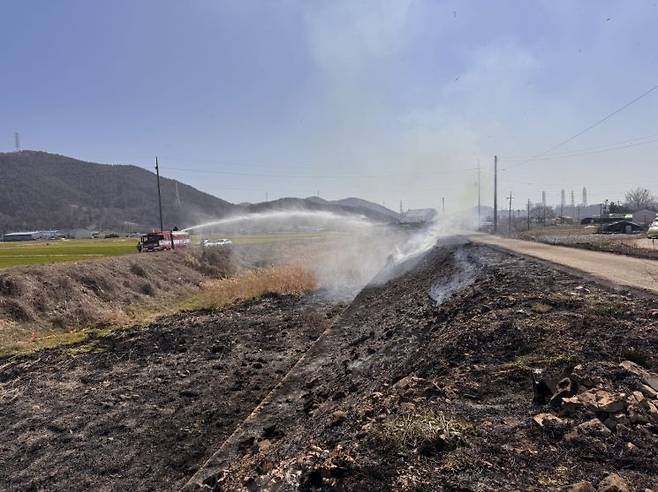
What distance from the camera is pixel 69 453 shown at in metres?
10.8

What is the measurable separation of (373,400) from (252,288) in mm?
25611

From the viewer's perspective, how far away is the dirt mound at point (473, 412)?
15.8 ft

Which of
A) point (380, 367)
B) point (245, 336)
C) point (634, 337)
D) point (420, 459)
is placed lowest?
point (245, 336)

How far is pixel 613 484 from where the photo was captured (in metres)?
4.14

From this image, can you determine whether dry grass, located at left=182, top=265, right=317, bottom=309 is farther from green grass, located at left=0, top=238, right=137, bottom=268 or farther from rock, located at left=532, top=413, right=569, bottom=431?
rock, located at left=532, top=413, right=569, bottom=431

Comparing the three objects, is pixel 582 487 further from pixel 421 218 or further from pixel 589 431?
pixel 421 218

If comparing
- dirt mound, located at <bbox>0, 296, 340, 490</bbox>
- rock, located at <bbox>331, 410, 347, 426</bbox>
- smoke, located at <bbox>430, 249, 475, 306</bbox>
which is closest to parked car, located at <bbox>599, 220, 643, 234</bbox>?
smoke, located at <bbox>430, 249, 475, 306</bbox>

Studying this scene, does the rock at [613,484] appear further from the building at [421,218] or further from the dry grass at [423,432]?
the building at [421,218]

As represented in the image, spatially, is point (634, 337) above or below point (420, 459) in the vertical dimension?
above

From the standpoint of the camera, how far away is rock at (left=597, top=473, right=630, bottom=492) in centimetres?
410

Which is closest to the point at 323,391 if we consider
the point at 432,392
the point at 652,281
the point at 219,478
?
the point at 219,478

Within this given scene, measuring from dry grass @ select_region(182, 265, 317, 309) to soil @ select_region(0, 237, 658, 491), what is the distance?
353 inches

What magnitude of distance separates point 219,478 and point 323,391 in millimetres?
4236

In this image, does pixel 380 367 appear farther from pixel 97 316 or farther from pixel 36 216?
pixel 36 216
